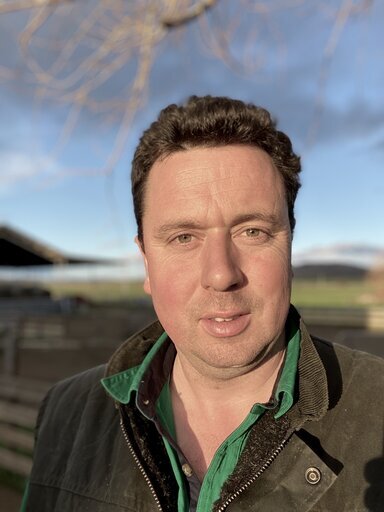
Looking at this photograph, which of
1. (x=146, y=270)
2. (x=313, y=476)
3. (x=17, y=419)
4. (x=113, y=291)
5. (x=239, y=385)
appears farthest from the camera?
(x=113, y=291)

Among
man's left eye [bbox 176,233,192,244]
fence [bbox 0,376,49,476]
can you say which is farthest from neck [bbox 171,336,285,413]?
fence [bbox 0,376,49,476]

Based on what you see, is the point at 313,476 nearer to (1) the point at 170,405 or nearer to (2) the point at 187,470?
(2) the point at 187,470

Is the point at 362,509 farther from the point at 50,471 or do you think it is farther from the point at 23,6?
the point at 23,6

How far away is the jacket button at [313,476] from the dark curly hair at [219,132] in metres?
0.69

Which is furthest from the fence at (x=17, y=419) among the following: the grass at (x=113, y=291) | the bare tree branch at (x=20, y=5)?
the grass at (x=113, y=291)

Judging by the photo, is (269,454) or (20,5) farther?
(20,5)

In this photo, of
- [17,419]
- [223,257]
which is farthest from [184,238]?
[17,419]

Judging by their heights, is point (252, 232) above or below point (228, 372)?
above

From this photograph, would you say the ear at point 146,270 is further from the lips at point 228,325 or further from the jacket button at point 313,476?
the jacket button at point 313,476

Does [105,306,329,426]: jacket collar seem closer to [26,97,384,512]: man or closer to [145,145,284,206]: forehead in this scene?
[26,97,384,512]: man

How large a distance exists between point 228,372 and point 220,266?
1.03 ft

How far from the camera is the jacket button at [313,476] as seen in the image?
1.33 m

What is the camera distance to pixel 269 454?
138cm

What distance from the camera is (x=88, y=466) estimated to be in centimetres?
165
